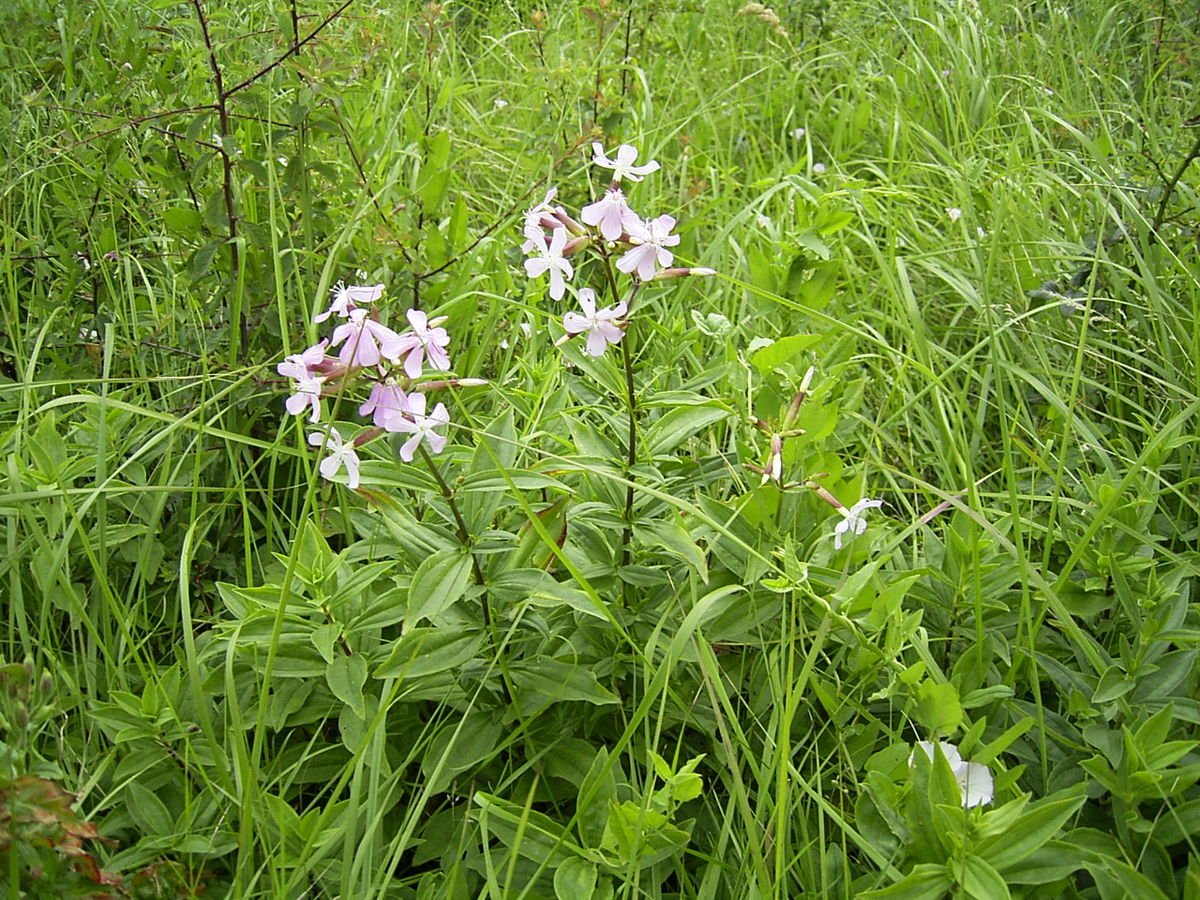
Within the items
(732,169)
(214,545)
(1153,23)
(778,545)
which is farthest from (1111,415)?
(1153,23)

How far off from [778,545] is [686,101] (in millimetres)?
1998

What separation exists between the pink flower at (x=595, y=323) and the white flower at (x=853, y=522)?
339mm

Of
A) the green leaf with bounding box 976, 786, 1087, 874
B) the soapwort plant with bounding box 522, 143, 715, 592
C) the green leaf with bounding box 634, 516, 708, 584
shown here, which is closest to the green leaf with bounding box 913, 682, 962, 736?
the green leaf with bounding box 976, 786, 1087, 874

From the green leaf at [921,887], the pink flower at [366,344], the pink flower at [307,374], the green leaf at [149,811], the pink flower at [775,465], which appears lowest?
the green leaf at [921,887]

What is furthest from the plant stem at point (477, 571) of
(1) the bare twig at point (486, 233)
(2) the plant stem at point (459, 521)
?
(1) the bare twig at point (486, 233)

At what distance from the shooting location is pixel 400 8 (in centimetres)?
298

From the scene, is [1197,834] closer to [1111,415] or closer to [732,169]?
[1111,415]

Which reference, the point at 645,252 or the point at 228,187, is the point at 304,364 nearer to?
the point at 645,252

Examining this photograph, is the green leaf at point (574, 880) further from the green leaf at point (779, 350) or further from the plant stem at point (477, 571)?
the green leaf at point (779, 350)

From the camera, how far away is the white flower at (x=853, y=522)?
120 cm

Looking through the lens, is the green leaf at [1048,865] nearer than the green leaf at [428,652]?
Yes

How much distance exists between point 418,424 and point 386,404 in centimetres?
4

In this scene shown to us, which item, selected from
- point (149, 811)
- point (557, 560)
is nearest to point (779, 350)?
point (557, 560)

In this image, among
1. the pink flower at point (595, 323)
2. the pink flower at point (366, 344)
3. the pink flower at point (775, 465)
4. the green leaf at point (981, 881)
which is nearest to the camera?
the green leaf at point (981, 881)
